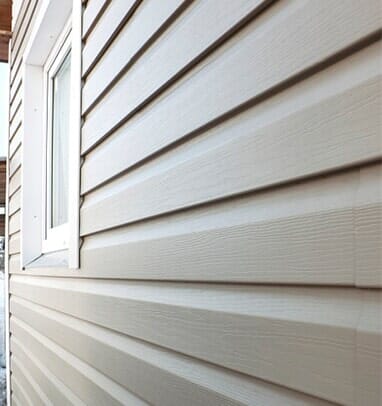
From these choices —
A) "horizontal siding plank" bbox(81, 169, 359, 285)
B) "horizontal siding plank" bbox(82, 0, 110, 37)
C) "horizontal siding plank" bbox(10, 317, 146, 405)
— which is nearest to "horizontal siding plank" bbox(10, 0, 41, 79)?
"horizontal siding plank" bbox(82, 0, 110, 37)

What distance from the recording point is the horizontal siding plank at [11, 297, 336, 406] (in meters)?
0.77

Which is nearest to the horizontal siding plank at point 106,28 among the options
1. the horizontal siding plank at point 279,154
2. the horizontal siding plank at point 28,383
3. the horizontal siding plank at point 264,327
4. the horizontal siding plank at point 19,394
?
the horizontal siding plank at point 279,154

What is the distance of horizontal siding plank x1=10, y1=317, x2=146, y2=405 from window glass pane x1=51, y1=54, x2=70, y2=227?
0.59 m

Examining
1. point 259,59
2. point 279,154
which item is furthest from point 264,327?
point 259,59

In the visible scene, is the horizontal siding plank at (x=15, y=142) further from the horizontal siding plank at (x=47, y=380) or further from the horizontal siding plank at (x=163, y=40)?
the horizontal siding plank at (x=163, y=40)

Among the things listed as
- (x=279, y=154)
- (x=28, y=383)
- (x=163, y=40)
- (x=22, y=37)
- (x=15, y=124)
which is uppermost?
(x=22, y=37)

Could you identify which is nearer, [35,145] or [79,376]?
[79,376]

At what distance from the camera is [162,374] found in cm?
111

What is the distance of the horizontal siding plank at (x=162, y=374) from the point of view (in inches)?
30.3

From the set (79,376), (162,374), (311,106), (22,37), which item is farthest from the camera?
(22,37)

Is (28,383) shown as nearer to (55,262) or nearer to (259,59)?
(55,262)

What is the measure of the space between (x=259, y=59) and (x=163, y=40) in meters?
0.42

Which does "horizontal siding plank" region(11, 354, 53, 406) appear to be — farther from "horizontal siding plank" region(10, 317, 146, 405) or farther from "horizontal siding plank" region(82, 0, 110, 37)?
"horizontal siding plank" region(82, 0, 110, 37)

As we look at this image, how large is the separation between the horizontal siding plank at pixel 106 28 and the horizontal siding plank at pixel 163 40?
27 mm
